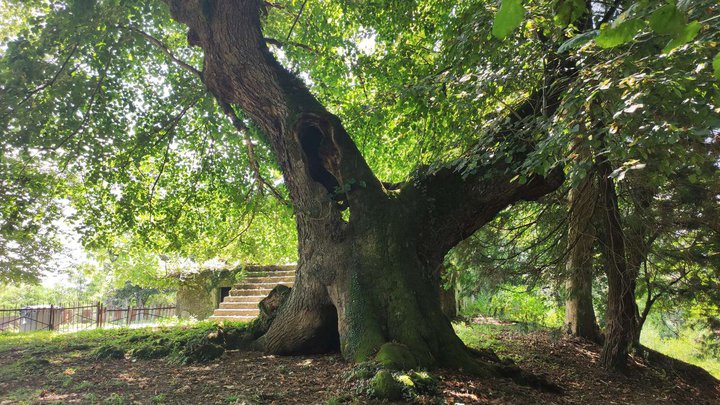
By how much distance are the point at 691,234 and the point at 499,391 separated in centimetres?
565

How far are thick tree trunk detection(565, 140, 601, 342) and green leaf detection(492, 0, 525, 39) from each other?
224 inches

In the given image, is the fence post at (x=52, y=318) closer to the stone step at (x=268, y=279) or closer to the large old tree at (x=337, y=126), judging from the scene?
the stone step at (x=268, y=279)

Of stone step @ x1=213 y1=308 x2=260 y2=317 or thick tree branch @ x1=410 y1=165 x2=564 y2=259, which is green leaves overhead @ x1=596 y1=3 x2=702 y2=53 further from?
stone step @ x1=213 y1=308 x2=260 y2=317

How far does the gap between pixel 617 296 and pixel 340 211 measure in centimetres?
494

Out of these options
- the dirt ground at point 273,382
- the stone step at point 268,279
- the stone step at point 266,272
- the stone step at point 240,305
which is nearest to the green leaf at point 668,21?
the dirt ground at point 273,382

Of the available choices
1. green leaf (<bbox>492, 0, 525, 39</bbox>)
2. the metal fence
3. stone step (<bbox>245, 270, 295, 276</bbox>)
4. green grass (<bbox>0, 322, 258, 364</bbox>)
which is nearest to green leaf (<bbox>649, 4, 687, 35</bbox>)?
green leaf (<bbox>492, 0, 525, 39</bbox>)

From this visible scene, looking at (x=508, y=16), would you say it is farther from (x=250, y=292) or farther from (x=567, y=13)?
(x=250, y=292)

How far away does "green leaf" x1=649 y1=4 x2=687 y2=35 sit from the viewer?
112 cm

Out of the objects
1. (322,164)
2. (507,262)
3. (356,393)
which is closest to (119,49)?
(322,164)

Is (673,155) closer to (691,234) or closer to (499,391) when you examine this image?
(499,391)

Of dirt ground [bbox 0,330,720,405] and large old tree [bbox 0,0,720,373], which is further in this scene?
large old tree [bbox 0,0,720,373]

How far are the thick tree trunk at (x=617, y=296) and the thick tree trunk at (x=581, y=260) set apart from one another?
0.87 feet

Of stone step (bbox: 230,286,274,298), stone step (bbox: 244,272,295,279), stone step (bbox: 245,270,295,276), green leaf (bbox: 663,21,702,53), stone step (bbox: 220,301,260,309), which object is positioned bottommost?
stone step (bbox: 220,301,260,309)

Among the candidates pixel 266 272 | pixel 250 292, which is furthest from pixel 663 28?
pixel 266 272
